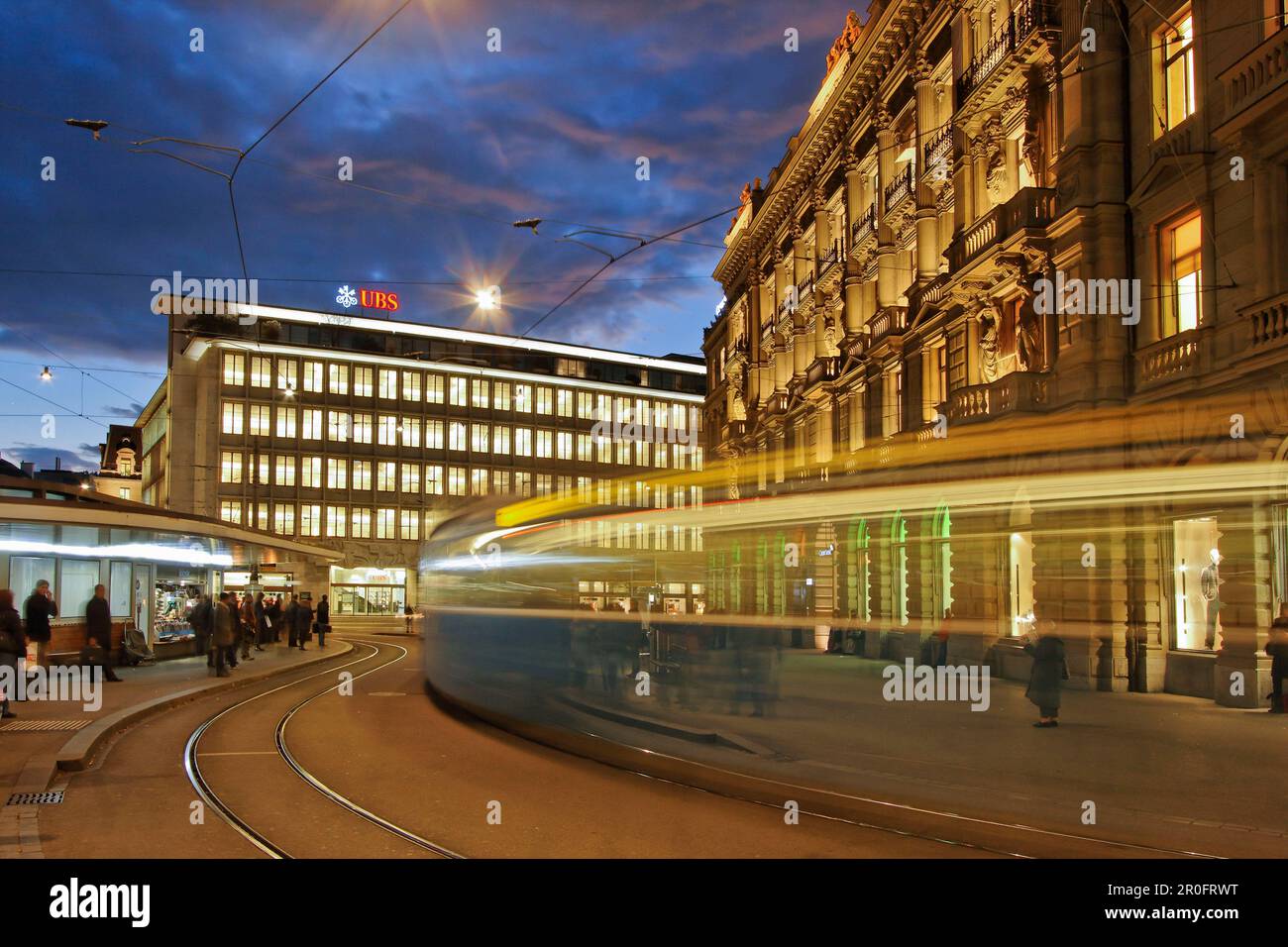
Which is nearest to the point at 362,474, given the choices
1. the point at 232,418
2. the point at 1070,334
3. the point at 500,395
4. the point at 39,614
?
the point at 232,418

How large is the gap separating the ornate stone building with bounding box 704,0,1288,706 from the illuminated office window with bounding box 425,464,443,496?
51.5 m

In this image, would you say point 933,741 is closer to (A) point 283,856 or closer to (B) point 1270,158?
(A) point 283,856

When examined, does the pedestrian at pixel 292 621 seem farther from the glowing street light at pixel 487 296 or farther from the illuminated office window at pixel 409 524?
the illuminated office window at pixel 409 524

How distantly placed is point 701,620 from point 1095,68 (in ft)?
50.4

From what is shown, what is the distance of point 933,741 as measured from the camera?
15883 millimetres

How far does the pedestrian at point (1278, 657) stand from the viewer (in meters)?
17.7

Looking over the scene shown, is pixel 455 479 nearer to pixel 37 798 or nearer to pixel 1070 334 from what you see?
pixel 1070 334

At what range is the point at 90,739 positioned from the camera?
1342cm

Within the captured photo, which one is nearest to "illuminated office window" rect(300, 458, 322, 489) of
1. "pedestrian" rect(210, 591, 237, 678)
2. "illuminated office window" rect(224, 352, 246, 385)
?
"illuminated office window" rect(224, 352, 246, 385)

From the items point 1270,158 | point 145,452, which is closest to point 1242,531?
point 1270,158

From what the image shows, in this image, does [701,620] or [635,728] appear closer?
[635,728]

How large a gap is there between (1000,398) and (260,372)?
65275 millimetres

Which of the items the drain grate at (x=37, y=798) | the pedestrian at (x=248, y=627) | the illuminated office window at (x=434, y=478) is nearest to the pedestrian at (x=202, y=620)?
the pedestrian at (x=248, y=627)

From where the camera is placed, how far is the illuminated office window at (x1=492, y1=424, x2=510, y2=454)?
89562 millimetres
